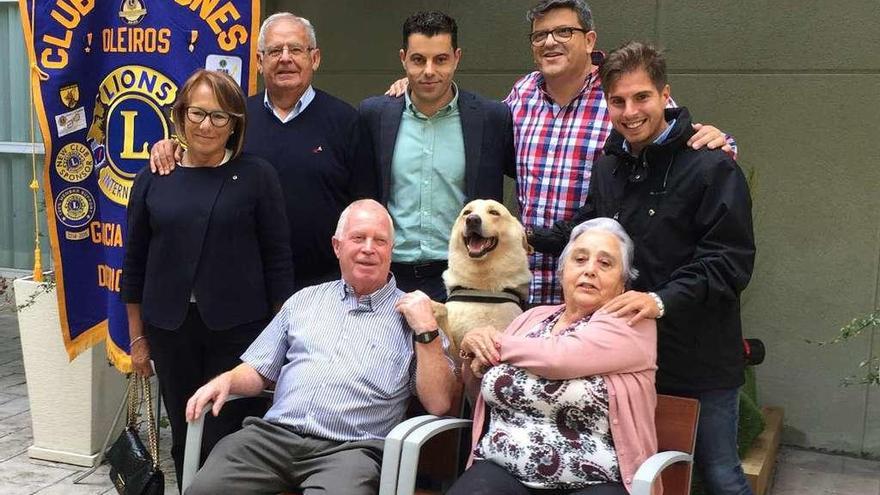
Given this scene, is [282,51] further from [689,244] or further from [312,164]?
[689,244]

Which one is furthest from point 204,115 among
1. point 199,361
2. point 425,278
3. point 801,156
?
point 801,156

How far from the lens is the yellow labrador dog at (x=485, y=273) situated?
2.83 meters

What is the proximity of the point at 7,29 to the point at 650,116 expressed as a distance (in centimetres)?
697

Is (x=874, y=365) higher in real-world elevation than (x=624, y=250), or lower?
lower

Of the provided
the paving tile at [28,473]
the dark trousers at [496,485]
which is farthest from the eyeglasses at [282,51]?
the paving tile at [28,473]

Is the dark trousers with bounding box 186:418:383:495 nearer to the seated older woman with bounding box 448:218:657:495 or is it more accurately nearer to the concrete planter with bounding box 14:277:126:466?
the seated older woman with bounding box 448:218:657:495

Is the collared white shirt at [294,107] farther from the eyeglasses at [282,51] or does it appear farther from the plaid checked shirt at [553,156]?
the plaid checked shirt at [553,156]

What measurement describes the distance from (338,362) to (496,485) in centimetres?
66

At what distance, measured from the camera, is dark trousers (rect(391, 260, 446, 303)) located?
317 centimetres

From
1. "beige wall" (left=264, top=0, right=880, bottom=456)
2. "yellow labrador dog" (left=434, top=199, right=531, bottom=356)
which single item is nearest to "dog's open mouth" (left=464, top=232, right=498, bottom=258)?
"yellow labrador dog" (left=434, top=199, right=531, bottom=356)

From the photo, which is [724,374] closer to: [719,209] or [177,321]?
[719,209]

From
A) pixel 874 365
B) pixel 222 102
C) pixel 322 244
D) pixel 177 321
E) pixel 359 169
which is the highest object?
pixel 222 102

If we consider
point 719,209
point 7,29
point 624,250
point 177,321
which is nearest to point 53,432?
point 177,321

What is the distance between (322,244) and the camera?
10.7ft
